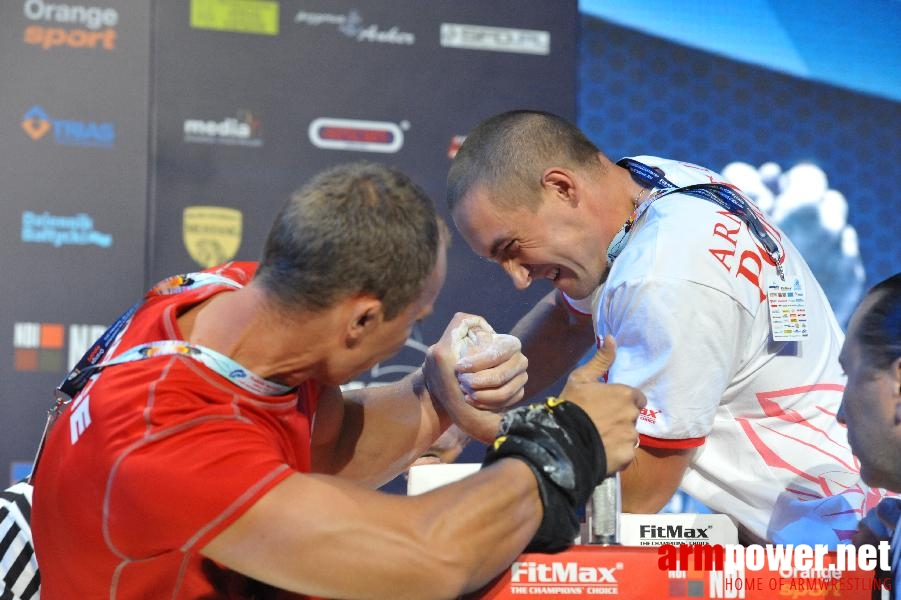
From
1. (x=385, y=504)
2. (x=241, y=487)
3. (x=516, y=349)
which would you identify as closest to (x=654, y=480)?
(x=516, y=349)

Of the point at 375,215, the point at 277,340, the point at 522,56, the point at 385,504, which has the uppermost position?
the point at 522,56

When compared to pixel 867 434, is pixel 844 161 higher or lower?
higher

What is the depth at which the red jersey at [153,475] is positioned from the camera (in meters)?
1.14

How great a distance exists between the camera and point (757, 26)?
4191 mm

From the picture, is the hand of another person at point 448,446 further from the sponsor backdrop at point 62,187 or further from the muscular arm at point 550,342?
the sponsor backdrop at point 62,187

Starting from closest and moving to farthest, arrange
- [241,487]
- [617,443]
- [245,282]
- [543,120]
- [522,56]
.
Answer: [241,487]
[617,443]
[245,282]
[543,120]
[522,56]

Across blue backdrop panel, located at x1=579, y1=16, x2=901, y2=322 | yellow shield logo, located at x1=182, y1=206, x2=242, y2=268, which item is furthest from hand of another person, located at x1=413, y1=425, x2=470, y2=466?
blue backdrop panel, located at x1=579, y1=16, x2=901, y2=322

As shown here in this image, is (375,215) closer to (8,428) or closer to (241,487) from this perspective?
(241,487)

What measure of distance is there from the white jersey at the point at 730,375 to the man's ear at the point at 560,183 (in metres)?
0.18

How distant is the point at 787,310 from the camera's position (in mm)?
1874

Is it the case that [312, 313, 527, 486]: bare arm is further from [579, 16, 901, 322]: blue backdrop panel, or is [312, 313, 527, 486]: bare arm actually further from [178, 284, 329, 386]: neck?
[579, 16, 901, 322]: blue backdrop panel

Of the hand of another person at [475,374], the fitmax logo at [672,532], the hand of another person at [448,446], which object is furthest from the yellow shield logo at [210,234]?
the fitmax logo at [672,532]

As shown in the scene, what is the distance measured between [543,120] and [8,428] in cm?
224

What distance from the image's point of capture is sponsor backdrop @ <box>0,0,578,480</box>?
342 cm
